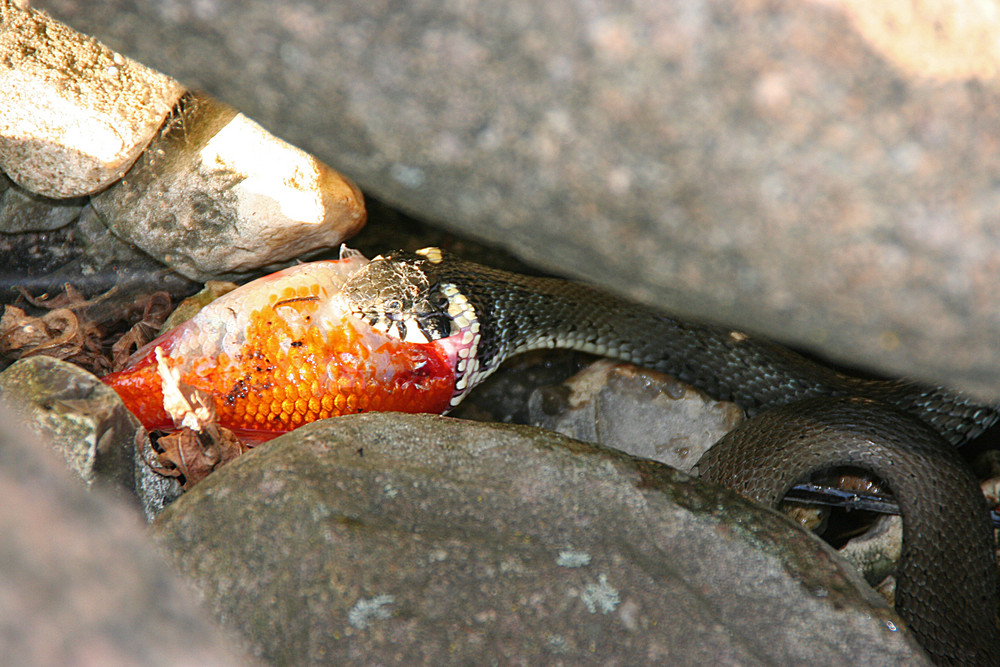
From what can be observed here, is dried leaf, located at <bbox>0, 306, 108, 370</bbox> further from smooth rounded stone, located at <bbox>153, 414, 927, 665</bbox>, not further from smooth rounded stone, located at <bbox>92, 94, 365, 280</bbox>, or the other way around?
smooth rounded stone, located at <bbox>153, 414, 927, 665</bbox>

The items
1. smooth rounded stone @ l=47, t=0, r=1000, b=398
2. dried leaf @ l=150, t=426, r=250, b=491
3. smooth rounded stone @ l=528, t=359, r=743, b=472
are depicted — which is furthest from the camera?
smooth rounded stone @ l=528, t=359, r=743, b=472

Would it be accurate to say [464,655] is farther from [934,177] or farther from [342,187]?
[342,187]

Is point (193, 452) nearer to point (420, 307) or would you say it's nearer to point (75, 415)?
point (75, 415)

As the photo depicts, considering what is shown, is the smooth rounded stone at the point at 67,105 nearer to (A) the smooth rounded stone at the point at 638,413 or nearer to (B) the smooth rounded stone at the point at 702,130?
(B) the smooth rounded stone at the point at 702,130

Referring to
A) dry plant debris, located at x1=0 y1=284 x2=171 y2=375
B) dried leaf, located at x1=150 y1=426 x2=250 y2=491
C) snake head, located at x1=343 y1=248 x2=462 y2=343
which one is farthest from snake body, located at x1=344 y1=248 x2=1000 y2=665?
dry plant debris, located at x1=0 y1=284 x2=171 y2=375

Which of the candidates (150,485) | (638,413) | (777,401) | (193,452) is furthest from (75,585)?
(777,401)

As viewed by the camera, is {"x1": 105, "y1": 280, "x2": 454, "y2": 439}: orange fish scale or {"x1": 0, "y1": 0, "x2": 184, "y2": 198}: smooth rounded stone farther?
{"x1": 105, "y1": 280, "x2": 454, "y2": 439}: orange fish scale

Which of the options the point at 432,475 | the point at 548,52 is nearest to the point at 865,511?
the point at 432,475
